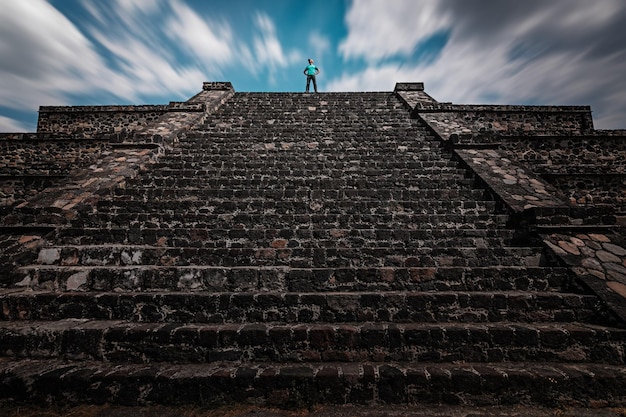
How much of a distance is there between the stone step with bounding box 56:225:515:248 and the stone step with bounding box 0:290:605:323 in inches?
42.4

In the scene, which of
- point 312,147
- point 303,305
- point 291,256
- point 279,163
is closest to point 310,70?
point 312,147

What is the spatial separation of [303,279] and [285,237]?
39.1 inches

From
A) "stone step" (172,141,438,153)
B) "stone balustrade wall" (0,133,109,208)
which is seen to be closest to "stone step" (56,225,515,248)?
"stone step" (172,141,438,153)

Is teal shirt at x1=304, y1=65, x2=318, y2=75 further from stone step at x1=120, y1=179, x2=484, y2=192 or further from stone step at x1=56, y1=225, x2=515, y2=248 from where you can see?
stone step at x1=56, y1=225, x2=515, y2=248

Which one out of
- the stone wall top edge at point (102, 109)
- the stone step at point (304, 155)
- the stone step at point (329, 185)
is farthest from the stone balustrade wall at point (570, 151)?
the stone wall top edge at point (102, 109)

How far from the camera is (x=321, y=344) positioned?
10.4 feet

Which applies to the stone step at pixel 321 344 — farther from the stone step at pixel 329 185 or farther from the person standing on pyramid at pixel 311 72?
the person standing on pyramid at pixel 311 72

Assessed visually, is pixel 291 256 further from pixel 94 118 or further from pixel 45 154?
pixel 94 118

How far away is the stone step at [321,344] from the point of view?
315 cm

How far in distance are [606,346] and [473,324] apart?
1.34m

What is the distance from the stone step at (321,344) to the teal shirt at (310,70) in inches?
496

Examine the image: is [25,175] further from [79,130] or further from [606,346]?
[606,346]

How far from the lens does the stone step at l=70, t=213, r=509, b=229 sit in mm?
4887

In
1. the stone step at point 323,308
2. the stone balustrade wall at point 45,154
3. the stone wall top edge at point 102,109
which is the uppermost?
the stone wall top edge at point 102,109
